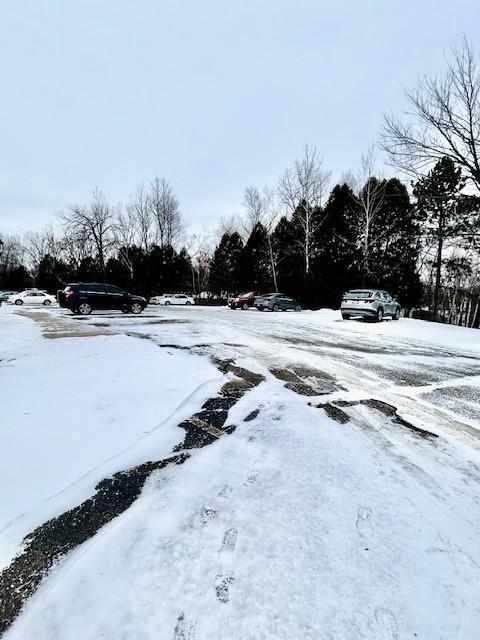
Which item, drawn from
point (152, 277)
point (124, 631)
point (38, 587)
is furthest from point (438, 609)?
point (152, 277)

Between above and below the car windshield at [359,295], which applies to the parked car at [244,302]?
below

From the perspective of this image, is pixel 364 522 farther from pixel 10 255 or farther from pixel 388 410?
pixel 10 255

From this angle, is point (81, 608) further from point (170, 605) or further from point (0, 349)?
point (0, 349)

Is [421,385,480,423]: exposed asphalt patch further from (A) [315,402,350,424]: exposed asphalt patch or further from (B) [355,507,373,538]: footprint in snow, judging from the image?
(B) [355,507,373,538]: footprint in snow

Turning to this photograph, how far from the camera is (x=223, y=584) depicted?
1.67m

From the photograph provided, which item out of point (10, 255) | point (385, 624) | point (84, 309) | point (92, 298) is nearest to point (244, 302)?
point (92, 298)

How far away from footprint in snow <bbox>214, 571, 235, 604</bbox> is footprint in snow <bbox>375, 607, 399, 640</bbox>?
0.66 m

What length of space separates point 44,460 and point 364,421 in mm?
3241

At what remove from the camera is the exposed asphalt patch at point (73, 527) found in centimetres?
165

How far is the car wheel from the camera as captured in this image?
1793 cm

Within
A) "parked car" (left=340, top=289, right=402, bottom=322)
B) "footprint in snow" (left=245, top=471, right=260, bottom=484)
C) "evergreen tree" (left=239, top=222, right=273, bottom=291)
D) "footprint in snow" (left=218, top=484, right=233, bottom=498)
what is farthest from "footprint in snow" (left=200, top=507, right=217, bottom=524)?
"evergreen tree" (left=239, top=222, right=273, bottom=291)

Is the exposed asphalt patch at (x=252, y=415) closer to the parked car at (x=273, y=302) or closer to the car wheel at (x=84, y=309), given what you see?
the car wheel at (x=84, y=309)

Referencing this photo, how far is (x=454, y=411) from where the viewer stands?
14.6 feet

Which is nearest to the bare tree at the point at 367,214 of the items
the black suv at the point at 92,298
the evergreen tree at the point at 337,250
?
the evergreen tree at the point at 337,250
